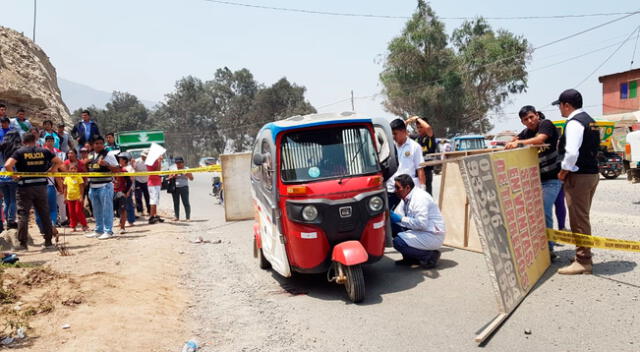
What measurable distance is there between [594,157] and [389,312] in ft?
9.75

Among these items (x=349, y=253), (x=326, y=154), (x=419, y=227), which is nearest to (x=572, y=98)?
(x=419, y=227)

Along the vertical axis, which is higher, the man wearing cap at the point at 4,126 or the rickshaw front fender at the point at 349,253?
the man wearing cap at the point at 4,126

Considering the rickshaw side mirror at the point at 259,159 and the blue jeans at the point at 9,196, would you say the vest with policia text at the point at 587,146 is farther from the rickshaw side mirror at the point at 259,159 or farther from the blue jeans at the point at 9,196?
the blue jeans at the point at 9,196

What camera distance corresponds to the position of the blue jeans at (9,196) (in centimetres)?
969

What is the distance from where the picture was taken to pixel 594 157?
556cm

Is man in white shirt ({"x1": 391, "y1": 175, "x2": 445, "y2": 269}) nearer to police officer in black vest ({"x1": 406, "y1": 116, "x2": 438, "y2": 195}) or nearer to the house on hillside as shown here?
police officer in black vest ({"x1": 406, "y1": 116, "x2": 438, "y2": 195})

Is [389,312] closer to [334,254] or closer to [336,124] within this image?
[334,254]

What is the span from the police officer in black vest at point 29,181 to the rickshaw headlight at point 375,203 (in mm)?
6588

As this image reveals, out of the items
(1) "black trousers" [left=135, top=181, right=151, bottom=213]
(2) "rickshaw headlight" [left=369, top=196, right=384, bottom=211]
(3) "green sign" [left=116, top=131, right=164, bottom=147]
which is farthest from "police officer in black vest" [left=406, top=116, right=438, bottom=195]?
(3) "green sign" [left=116, top=131, right=164, bottom=147]

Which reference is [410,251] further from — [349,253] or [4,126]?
[4,126]

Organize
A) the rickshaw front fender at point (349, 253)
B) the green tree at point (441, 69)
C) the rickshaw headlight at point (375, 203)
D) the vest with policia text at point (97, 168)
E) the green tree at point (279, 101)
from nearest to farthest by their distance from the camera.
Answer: the rickshaw front fender at point (349, 253), the rickshaw headlight at point (375, 203), the vest with policia text at point (97, 168), the green tree at point (441, 69), the green tree at point (279, 101)

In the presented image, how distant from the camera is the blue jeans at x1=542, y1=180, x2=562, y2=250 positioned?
6379 millimetres

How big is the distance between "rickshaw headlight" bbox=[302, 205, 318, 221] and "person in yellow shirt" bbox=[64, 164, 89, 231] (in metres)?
7.44

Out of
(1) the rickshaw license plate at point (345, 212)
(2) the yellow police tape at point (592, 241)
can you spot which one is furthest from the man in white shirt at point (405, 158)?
(2) the yellow police tape at point (592, 241)
